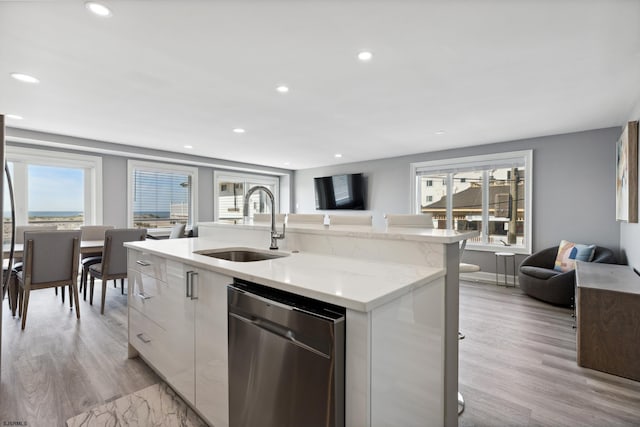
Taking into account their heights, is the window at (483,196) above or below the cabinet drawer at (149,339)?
above

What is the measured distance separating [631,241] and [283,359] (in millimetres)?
4055

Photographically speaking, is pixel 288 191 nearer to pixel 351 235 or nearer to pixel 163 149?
pixel 163 149

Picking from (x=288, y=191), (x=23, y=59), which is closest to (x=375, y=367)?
(x=23, y=59)

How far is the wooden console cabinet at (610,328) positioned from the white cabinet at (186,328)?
8.55ft

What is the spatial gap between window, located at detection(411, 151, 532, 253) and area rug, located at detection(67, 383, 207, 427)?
199 inches

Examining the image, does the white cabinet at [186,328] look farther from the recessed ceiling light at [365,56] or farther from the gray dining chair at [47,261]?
the recessed ceiling light at [365,56]

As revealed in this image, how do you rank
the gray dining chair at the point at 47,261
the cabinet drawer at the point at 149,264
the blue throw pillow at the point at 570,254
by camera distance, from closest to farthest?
the cabinet drawer at the point at 149,264
the gray dining chair at the point at 47,261
the blue throw pillow at the point at 570,254

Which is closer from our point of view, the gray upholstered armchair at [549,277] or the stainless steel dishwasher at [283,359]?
the stainless steel dishwasher at [283,359]

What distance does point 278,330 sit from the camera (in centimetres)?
114

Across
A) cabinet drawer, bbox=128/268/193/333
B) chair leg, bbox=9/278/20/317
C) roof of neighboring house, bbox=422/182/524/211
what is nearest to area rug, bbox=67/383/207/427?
cabinet drawer, bbox=128/268/193/333

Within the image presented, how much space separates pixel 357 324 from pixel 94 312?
370 centimetres

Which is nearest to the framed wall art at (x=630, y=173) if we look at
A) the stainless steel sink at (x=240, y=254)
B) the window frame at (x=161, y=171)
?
the stainless steel sink at (x=240, y=254)

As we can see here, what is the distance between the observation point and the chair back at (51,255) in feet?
9.73

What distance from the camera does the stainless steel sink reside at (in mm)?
2041
